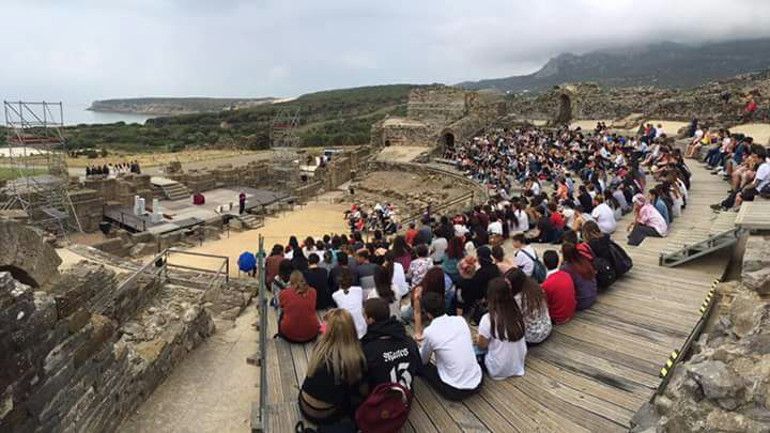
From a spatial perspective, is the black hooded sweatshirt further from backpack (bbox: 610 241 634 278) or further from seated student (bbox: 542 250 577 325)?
backpack (bbox: 610 241 634 278)

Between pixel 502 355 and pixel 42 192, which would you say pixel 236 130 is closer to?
pixel 42 192

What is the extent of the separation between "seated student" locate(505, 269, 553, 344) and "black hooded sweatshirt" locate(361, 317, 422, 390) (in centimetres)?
154

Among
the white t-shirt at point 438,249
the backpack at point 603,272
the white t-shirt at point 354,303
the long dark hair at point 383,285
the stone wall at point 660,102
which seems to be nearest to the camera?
the white t-shirt at point 354,303

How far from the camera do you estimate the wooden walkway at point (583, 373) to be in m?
5.02

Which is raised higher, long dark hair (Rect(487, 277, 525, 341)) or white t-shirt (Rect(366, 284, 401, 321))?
long dark hair (Rect(487, 277, 525, 341))

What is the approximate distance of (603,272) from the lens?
751 centimetres

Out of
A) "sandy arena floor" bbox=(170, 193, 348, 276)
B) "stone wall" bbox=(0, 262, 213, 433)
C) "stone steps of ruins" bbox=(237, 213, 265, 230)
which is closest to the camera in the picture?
"stone wall" bbox=(0, 262, 213, 433)

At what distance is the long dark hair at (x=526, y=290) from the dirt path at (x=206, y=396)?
3774mm

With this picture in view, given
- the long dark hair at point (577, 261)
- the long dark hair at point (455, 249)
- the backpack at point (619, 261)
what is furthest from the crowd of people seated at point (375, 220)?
the long dark hair at point (577, 261)

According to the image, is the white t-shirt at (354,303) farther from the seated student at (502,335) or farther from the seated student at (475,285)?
the seated student at (502,335)

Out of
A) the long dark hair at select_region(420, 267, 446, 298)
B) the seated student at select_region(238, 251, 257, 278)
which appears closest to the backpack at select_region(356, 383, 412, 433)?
the long dark hair at select_region(420, 267, 446, 298)

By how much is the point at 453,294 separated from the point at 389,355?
2.65 metres

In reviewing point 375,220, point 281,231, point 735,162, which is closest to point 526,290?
point 735,162

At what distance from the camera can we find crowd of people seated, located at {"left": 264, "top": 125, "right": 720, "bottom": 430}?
4676 millimetres
